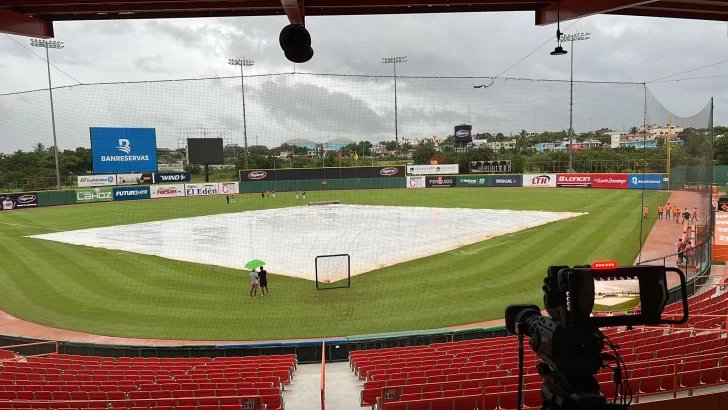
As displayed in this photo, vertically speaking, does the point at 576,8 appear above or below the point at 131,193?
above

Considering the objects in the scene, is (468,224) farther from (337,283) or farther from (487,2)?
(487,2)

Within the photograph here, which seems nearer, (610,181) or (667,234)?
(667,234)

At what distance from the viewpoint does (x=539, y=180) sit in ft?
216

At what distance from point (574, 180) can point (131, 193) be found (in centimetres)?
6003

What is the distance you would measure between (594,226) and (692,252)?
12.8 m

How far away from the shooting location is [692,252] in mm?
18203

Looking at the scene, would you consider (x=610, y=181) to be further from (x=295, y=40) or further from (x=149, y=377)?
(x=295, y=40)

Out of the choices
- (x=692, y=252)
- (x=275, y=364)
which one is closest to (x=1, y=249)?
(x=275, y=364)

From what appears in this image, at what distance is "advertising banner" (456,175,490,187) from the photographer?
6951 cm

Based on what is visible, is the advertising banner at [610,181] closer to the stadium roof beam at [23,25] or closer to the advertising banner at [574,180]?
the advertising banner at [574,180]

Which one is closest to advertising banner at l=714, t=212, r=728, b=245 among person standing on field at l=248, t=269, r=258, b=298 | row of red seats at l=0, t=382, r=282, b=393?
person standing on field at l=248, t=269, r=258, b=298

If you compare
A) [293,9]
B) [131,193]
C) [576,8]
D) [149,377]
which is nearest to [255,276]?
[149,377]

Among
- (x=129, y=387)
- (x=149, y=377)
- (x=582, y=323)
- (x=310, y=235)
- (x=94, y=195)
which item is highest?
(x=582, y=323)

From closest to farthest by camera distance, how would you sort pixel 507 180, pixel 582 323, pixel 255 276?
1. pixel 582 323
2. pixel 255 276
3. pixel 507 180
